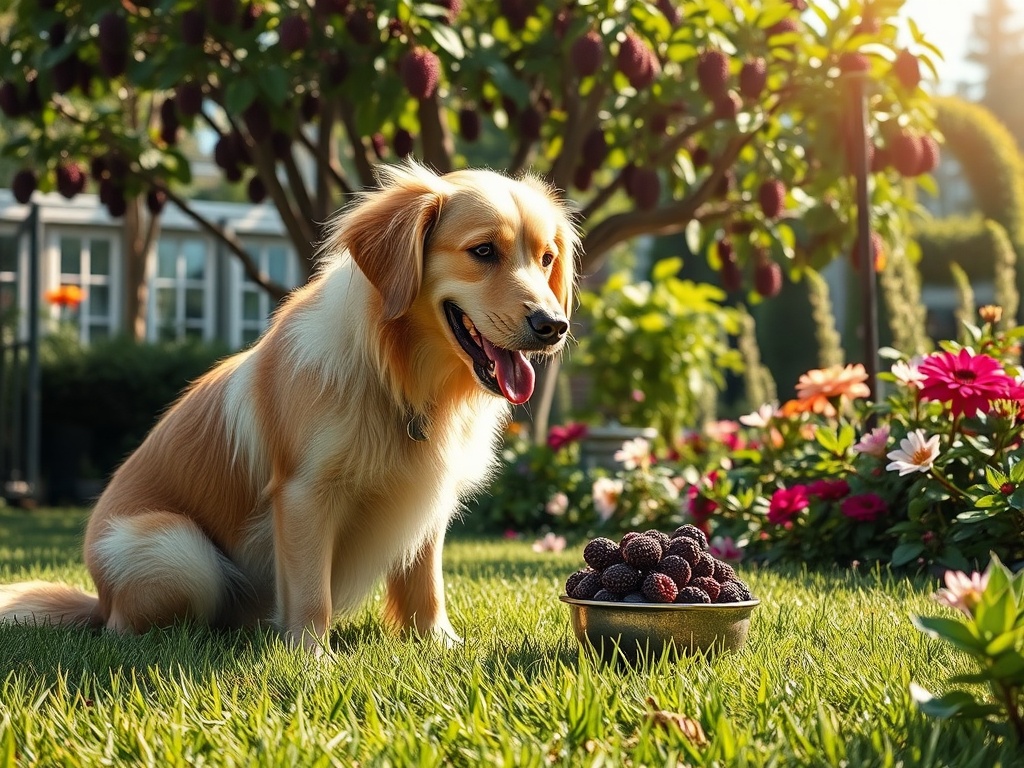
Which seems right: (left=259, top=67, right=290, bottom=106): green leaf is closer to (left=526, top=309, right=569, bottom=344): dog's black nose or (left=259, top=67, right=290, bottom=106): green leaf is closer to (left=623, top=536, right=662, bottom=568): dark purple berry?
(left=526, top=309, right=569, bottom=344): dog's black nose

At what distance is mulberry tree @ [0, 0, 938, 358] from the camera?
19.8 ft

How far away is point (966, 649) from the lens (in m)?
1.94

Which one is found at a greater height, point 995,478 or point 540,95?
point 540,95

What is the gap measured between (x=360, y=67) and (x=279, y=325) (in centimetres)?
316

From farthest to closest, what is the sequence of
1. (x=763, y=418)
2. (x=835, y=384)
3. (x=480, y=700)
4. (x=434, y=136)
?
1. (x=434, y=136)
2. (x=763, y=418)
3. (x=835, y=384)
4. (x=480, y=700)

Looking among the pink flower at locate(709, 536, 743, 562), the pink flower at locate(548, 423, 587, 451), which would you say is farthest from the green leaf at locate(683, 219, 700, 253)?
the pink flower at locate(709, 536, 743, 562)

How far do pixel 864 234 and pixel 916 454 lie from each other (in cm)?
259

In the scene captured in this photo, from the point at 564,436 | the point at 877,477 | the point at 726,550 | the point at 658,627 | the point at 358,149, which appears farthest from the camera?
the point at 564,436

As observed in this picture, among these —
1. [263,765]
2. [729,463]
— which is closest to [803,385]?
[729,463]

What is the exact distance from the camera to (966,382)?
13.6ft

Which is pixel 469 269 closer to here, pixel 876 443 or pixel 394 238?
pixel 394 238

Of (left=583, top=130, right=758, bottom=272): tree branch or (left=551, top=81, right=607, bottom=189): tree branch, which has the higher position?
(left=551, top=81, right=607, bottom=189): tree branch

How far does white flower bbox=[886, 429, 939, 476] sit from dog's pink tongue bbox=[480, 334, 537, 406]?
1.75m

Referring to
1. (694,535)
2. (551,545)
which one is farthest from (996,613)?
(551,545)
